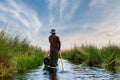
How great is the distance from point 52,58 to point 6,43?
4259mm

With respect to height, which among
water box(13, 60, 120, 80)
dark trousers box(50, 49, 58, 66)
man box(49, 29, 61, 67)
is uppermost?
man box(49, 29, 61, 67)

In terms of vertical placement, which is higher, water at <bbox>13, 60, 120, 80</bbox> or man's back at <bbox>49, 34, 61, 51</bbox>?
man's back at <bbox>49, 34, 61, 51</bbox>

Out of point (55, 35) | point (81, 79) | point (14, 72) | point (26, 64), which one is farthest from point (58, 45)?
point (81, 79)

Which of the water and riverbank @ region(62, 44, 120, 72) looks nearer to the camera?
the water

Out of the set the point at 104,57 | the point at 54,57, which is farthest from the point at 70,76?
the point at 104,57

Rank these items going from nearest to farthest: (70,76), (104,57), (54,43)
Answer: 1. (70,76)
2. (54,43)
3. (104,57)

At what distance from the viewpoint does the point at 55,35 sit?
86.1ft

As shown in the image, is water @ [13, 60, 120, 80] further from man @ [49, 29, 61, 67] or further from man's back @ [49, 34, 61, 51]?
man's back @ [49, 34, 61, 51]

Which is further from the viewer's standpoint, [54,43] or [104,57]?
[104,57]

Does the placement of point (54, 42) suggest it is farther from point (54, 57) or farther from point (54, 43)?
point (54, 57)

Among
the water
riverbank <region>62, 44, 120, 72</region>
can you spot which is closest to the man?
the water

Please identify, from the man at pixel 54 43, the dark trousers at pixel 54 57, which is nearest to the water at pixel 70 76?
the dark trousers at pixel 54 57

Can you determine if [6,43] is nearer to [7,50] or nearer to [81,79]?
[7,50]

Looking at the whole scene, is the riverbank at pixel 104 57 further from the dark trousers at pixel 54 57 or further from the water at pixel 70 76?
the dark trousers at pixel 54 57
